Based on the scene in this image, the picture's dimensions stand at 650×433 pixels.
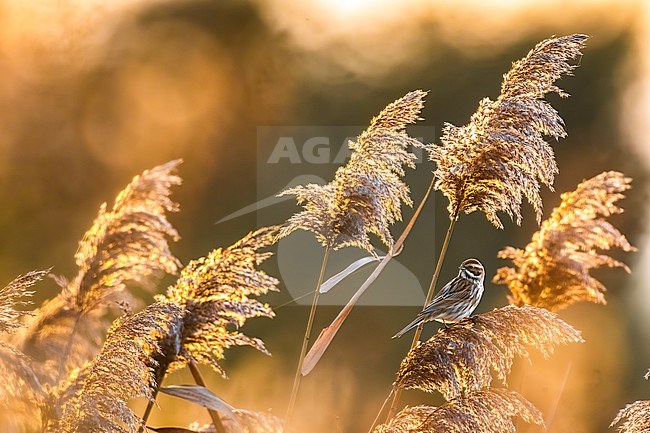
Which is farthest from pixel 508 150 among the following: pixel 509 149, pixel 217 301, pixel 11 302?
pixel 11 302

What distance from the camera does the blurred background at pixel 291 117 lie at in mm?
2445

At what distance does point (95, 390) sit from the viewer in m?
1.18

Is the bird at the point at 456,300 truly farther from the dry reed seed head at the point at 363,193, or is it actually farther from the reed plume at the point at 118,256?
the reed plume at the point at 118,256

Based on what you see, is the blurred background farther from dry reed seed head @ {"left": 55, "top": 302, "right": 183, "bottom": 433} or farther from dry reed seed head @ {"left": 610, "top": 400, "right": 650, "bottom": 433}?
dry reed seed head @ {"left": 55, "top": 302, "right": 183, "bottom": 433}

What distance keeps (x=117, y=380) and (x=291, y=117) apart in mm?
1627

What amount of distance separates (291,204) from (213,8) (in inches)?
33.5

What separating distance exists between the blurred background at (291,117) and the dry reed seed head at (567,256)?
702 mm

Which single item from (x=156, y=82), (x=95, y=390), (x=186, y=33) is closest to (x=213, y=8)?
(x=186, y=33)

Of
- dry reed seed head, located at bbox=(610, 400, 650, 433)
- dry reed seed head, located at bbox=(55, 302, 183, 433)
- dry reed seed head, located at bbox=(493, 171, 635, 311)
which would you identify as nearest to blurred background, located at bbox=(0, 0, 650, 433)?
dry reed seed head, located at bbox=(493, 171, 635, 311)

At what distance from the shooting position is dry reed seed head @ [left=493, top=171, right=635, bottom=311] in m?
1.66

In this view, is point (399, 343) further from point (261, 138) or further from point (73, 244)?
point (73, 244)

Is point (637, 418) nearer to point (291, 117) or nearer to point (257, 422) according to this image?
point (257, 422)

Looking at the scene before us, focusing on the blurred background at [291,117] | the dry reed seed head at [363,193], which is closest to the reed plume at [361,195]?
the dry reed seed head at [363,193]

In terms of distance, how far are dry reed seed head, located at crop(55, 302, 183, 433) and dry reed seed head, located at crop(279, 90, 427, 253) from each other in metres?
0.33
